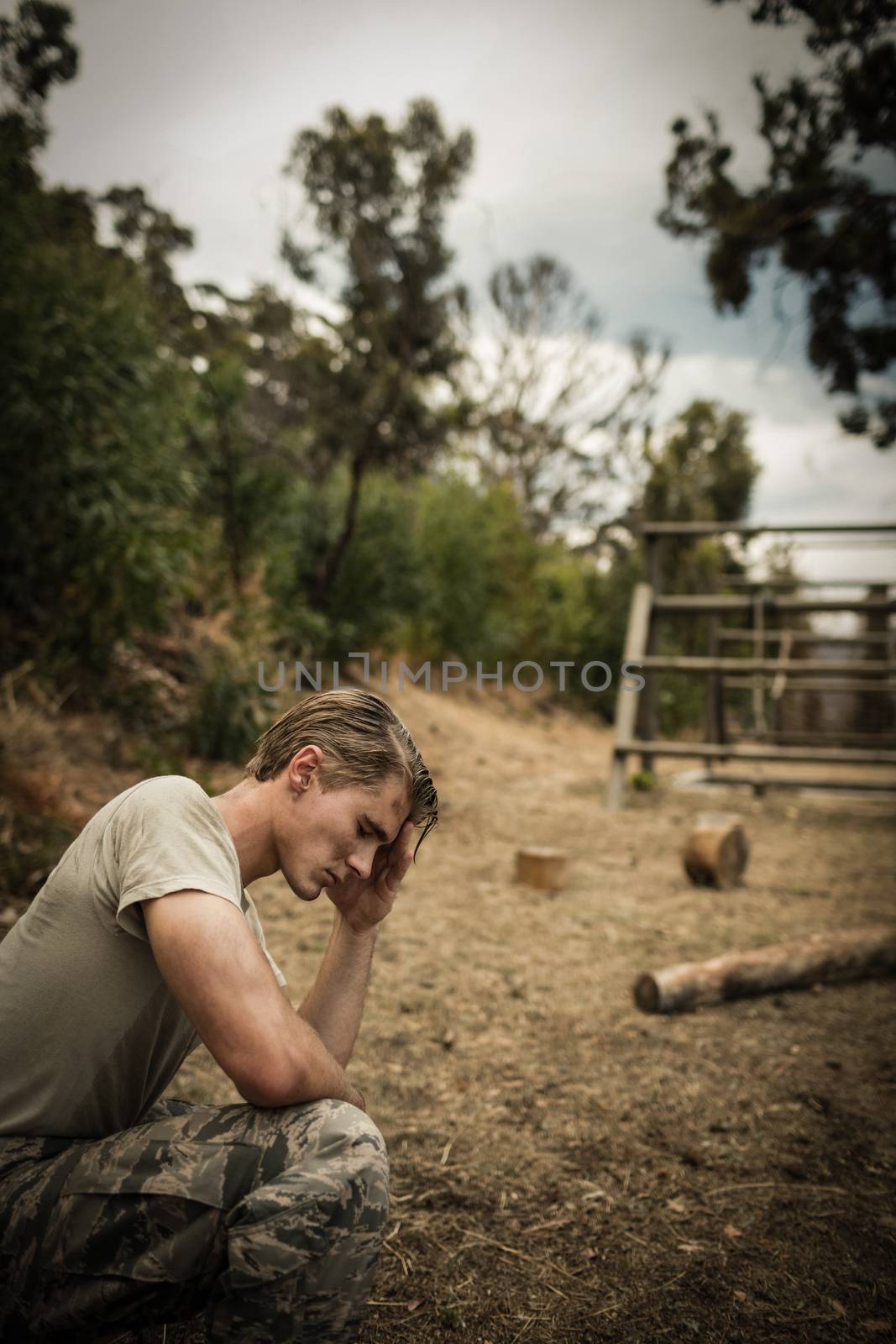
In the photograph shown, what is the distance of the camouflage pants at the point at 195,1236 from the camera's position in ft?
3.66

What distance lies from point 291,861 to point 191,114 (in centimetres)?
769

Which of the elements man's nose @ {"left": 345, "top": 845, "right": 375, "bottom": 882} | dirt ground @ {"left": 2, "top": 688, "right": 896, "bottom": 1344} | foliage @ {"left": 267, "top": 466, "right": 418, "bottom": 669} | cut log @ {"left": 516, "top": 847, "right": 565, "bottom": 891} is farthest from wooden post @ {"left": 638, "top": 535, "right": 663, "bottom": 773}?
man's nose @ {"left": 345, "top": 845, "right": 375, "bottom": 882}

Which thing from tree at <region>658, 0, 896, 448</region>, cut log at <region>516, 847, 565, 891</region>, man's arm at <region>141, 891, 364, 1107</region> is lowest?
cut log at <region>516, 847, 565, 891</region>

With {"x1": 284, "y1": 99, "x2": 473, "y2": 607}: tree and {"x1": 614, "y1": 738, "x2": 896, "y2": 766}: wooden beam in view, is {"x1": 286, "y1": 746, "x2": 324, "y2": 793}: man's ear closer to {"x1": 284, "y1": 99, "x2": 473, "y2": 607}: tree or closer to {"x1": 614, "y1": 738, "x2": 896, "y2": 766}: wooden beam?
{"x1": 614, "y1": 738, "x2": 896, "y2": 766}: wooden beam

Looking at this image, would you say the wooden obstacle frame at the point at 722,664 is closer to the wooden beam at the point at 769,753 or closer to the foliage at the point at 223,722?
the wooden beam at the point at 769,753

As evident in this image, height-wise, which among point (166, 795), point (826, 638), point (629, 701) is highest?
point (826, 638)

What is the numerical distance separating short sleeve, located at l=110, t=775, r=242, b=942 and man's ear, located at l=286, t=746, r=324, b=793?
168 mm

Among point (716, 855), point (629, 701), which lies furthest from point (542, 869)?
point (629, 701)

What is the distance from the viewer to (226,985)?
1102mm

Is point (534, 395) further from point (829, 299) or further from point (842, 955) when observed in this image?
point (842, 955)

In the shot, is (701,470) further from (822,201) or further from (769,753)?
(769,753)

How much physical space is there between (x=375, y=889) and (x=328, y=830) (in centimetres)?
24

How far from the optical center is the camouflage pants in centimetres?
112

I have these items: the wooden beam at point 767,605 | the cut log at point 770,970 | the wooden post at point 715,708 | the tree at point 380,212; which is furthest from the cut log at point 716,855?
the tree at point 380,212
